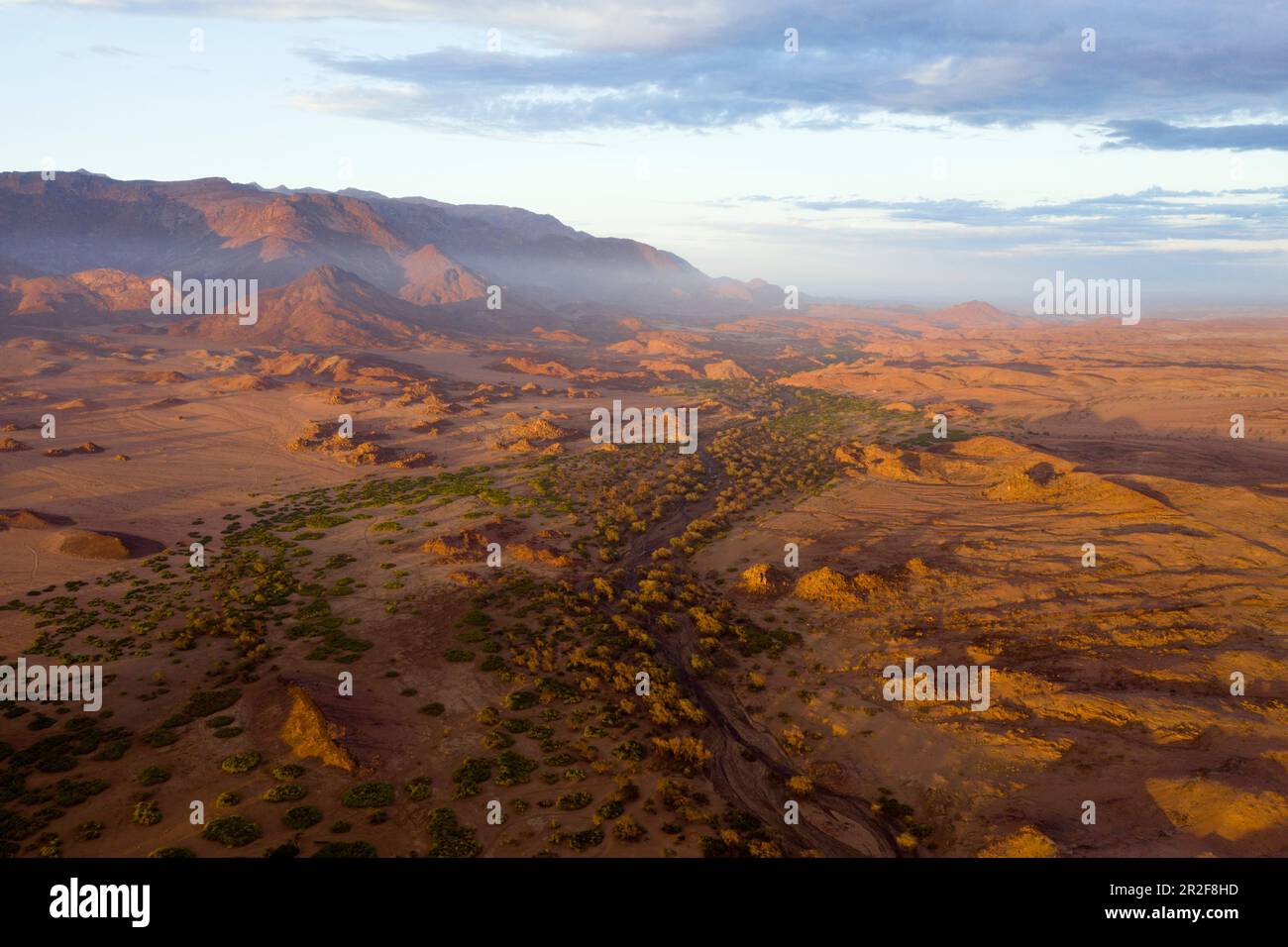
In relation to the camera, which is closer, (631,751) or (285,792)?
(285,792)

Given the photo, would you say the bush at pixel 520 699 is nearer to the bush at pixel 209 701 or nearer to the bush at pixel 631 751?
the bush at pixel 631 751

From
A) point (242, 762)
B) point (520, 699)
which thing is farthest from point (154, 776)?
point (520, 699)

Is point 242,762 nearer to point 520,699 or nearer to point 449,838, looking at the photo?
point 449,838

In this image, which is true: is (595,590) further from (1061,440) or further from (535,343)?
(535,343)

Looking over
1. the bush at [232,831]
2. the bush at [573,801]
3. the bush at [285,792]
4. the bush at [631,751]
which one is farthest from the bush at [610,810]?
the bush at [232,831]
